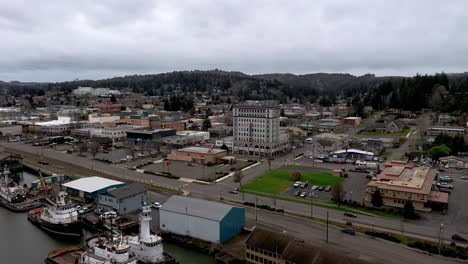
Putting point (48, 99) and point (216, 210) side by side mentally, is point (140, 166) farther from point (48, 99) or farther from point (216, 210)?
point (48, 99)

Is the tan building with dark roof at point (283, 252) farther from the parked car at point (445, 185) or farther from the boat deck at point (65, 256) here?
the parked car at point (445, 185)

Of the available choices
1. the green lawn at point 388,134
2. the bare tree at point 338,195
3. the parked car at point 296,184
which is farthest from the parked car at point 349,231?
the green lawn at point 388,134

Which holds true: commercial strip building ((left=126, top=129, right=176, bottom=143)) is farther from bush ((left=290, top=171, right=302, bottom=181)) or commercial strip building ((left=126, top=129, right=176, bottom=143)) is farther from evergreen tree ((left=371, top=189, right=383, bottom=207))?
evergreen tree ((left=371, top=189, right=383, bottom=207))

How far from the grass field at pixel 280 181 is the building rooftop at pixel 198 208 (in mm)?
7440

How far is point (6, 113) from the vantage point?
74062 mm

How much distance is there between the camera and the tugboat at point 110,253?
15.6 meters

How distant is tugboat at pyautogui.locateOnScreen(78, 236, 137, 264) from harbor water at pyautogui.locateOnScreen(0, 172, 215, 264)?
262cm

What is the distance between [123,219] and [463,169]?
29716mm

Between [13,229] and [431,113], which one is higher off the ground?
[431,113]

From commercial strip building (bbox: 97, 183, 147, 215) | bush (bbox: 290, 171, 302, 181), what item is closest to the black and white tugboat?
commercial strip building (bbox: 97, 183, 147, 215)

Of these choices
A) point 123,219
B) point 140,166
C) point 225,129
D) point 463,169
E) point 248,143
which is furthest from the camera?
point 225,129

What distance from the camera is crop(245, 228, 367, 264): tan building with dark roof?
13727 millimetres

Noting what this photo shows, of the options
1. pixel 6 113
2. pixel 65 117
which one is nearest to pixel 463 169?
pixel 65 117

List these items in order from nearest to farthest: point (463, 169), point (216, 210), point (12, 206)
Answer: point (216, 210) → point (12, 206) → point (463, 169)
